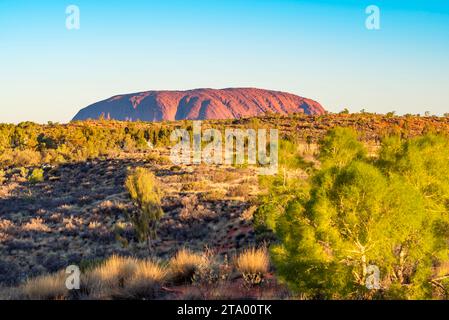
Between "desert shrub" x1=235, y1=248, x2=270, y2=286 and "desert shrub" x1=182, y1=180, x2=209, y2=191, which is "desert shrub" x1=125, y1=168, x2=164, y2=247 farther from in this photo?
"desert shrub" x1=235, y1=248, x2=270, y2=286

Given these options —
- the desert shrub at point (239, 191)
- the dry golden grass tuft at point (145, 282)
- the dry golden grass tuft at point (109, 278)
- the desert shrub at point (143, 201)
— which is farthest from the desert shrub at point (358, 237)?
the desert shrub at point (239, 191)

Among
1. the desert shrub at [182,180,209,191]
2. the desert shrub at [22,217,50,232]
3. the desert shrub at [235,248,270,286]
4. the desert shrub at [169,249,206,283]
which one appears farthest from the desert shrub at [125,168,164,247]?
the desert shrub at [235,248,270,286]

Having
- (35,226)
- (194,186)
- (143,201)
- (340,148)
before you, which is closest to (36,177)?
(35,226)

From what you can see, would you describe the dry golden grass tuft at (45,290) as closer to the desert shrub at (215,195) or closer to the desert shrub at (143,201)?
the desert shrub at (143,201)

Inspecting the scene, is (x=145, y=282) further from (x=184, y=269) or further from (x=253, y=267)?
(x=253, y=267)

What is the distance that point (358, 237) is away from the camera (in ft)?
17.8

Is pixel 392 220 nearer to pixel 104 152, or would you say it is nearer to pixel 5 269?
pixel 5 269

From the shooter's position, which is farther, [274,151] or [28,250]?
[28,250]

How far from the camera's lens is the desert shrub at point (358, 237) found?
5250mm

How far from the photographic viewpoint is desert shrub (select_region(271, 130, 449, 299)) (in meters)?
5.25

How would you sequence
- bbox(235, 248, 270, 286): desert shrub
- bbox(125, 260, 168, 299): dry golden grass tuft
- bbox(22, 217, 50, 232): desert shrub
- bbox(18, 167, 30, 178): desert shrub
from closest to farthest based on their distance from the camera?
bbox(125, 260, 168, 299): dry golden grass tuft, bbox(235, 248, 270, 286): desert shrub, bbox(22, 217, 50, 232): desert shrub, bbox(18, 167, 30, 178): desert shrub
